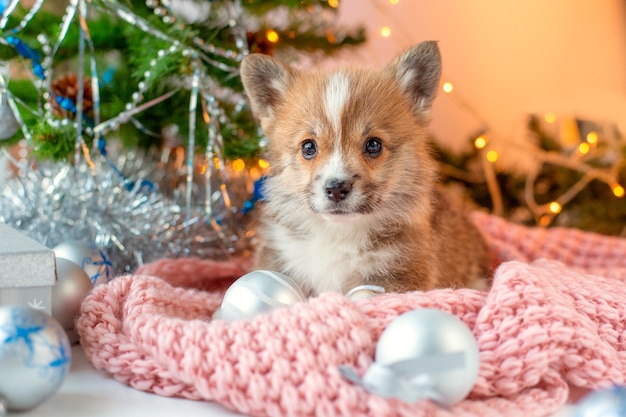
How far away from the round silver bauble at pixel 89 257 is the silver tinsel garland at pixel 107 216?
117 mm

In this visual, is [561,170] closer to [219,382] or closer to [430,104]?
[430,104]

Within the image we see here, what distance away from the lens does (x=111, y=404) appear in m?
1.39

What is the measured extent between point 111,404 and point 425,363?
2.07ft

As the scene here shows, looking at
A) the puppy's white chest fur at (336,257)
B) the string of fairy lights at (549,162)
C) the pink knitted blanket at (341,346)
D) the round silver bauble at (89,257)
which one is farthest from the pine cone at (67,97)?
the string of fairy lights at (549,162)

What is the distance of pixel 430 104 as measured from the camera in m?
1.96

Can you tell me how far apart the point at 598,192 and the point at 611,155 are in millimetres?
180

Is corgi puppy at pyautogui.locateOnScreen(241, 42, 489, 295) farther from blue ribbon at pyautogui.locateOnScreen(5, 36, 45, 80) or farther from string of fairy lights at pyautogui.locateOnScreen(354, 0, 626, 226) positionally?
string of fairy lights at pyautogui.locateOnScreen(354, 0, 626, 226)

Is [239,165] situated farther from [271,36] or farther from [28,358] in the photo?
[28,358]

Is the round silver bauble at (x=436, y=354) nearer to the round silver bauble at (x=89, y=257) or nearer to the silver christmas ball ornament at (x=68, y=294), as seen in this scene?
the silver christmas ball ornament at (x=68, y=294)

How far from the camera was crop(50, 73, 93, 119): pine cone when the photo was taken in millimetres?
2217

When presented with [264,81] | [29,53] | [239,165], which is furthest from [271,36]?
[29,53]

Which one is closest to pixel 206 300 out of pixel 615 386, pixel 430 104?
pixel 430 104

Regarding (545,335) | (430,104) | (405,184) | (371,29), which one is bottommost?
(545,335)

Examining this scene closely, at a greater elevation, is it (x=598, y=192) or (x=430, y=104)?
(x=430, y=104)
